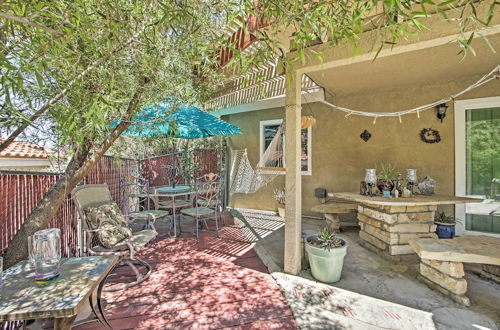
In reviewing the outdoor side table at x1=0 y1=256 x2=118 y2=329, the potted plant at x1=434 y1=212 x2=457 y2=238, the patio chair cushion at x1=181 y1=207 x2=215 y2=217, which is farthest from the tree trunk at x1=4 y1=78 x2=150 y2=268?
the potted plant at x1=434 y1=212 x2=457 y2=238

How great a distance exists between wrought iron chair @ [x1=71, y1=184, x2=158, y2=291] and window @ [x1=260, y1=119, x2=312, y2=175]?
3.63m

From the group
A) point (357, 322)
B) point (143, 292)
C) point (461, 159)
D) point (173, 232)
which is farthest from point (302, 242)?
point (461, 159)

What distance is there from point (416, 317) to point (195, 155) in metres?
5.83

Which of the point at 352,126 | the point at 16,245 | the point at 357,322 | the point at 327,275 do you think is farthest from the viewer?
the point at 352,126

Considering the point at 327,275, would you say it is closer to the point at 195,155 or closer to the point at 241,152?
the point at 241,152

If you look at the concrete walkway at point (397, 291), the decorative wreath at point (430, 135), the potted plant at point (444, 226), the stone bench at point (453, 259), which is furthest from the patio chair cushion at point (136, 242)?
the decorative wreath at point (430, 135)

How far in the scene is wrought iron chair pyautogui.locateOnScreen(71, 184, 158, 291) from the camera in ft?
8.98

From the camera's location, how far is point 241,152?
6.56 m

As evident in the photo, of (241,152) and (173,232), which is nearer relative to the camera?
(173,232)

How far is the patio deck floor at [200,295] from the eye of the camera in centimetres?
213

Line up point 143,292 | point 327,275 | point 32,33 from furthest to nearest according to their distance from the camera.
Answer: point 327,275, point 143,292, point 32,33

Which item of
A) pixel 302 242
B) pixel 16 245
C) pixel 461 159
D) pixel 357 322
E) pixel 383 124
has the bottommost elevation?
pixel 357 322

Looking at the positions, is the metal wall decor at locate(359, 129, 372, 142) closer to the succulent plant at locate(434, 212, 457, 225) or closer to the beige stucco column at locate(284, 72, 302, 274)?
the succulent plant at locate(434, 212, 457, 225)

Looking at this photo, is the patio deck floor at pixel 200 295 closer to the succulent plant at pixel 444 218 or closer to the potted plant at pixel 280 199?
the potted plant at pixel 280 199
